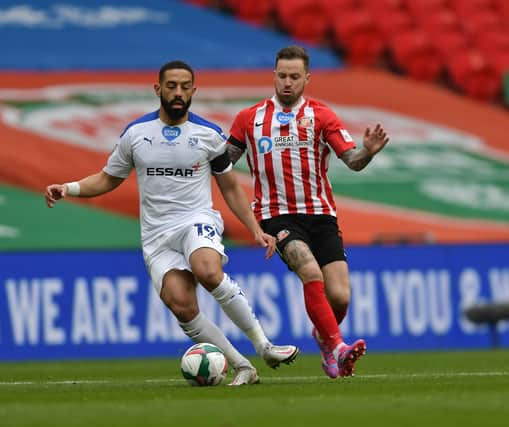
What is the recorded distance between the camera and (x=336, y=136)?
30.6 feet

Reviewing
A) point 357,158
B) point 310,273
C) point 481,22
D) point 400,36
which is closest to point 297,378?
point 310,273

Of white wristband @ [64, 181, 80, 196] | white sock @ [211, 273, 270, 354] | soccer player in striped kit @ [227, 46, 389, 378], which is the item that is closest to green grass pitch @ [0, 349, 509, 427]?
white sock @ [211, 273, 270, 354]

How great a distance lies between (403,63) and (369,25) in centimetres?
80

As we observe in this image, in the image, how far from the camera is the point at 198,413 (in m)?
6.55

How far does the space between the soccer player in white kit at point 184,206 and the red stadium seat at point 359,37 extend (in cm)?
1329

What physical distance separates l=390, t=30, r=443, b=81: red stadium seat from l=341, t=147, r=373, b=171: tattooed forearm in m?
13.2

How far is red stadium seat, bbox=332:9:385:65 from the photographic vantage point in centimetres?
2211

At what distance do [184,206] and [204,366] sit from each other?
1.09m

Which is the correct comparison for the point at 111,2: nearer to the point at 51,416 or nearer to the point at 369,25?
the point at 369,25

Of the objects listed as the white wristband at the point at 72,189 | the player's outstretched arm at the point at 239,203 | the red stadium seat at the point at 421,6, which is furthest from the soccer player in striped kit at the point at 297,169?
the red stadium seat at the point at 421,6

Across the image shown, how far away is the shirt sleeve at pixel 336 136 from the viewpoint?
364 inches

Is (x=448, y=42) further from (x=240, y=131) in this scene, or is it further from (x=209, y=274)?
(x=209, y=274)

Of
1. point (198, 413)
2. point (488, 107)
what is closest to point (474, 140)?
point (488, 107)

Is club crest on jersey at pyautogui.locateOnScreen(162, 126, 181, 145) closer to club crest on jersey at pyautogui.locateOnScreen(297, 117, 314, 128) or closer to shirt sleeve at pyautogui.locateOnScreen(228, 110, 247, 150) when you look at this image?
shirt sleeve at pyautogui.locateOnScreen(228, 110, 247, 150)
